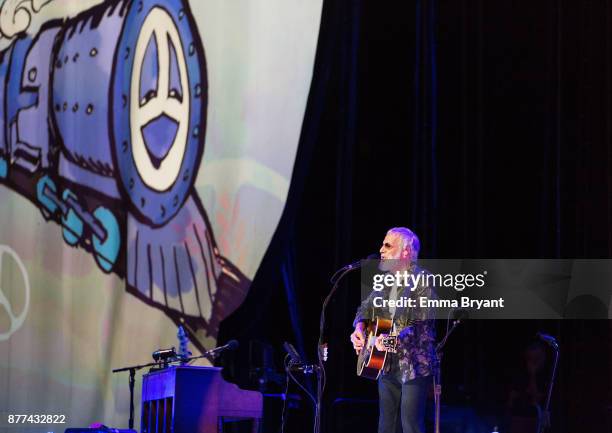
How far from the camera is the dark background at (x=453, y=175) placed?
582 centimetres

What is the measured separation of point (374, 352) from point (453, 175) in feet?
5.71

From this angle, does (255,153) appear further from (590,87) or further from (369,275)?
(590,87)

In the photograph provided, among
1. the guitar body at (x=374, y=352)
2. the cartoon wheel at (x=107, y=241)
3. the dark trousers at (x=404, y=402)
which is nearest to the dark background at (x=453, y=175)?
the dark trousers at (x=404, y=402)

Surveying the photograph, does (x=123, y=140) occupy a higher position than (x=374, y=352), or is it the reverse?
(x=123, y=140)

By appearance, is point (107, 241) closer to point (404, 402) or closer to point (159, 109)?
point (159, 109)

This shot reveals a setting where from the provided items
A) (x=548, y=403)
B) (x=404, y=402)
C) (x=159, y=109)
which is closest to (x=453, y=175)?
(x=548, y=403)

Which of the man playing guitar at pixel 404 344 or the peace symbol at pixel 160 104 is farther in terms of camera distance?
the peace symbol at pixel 160 104

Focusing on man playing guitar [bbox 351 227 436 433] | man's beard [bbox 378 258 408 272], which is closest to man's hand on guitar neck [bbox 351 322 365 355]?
man playing guitar [bbox 351 227 436 433]

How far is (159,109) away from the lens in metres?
7.50

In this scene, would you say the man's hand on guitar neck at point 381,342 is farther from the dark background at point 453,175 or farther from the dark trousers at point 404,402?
the dark background at point 453,175

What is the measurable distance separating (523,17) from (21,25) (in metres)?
4.16

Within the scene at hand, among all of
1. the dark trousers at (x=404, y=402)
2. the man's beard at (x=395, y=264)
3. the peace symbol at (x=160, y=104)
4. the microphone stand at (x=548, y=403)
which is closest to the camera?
the dark trousers at (x=404, y=402)

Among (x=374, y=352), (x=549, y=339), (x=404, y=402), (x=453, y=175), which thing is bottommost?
(x=404, y=402)

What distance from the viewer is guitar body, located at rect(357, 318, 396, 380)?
4895mm
